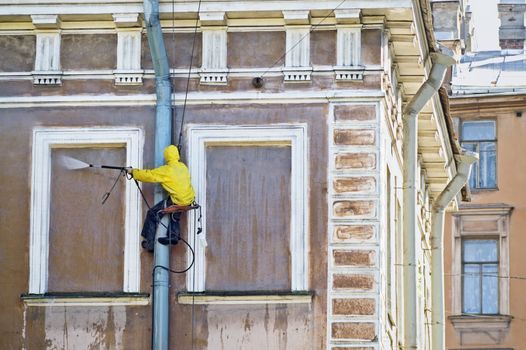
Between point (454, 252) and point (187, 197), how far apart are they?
24325mm

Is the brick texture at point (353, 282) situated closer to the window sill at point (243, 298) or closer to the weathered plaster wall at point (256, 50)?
the window sill at point (243, 298)

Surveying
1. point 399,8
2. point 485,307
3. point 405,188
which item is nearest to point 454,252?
point 485,307

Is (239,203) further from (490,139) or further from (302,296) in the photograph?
(490,139)

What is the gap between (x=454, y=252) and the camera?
43.9 metres

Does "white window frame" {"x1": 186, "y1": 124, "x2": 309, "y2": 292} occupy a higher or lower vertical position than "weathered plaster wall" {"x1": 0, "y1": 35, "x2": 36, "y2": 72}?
lower

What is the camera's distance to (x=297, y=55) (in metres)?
20.5

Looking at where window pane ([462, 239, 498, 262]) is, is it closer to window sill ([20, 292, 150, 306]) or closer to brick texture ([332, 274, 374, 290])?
brick texture ([332, 274, 374, 290])

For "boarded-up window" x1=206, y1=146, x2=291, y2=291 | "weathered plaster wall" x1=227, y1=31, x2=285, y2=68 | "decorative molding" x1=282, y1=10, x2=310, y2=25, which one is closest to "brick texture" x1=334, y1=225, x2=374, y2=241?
"boarded-up window" x1=206, y1=146, x2=291, y2=291

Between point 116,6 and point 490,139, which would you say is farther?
point 490,139

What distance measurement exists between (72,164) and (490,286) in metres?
24.4

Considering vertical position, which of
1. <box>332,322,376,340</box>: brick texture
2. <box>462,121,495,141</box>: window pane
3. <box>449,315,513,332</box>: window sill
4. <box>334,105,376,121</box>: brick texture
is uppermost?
<box>462,121,495,141</box>: window pane

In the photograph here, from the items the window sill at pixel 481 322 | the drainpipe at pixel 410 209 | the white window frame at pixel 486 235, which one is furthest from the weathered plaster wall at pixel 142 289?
the white window frame at pixel 486 235

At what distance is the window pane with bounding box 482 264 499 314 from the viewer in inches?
1718

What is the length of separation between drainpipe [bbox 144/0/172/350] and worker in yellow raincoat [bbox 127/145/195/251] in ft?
0.26
